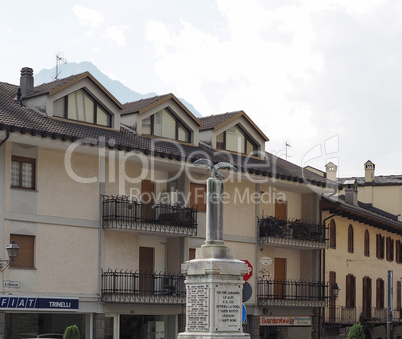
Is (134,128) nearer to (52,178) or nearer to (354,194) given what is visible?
(52,178)

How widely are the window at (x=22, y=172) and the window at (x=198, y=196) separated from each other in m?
8.32

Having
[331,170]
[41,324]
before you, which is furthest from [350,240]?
[41,324]

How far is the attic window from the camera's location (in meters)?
35.6

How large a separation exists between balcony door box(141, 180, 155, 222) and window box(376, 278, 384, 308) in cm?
2124

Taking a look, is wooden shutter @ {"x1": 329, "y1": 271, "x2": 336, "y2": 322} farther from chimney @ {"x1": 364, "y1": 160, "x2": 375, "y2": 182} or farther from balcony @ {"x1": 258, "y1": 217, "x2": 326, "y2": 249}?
chimney @ {"x1": 364, "y1": 160, "x2": 375, "y2": 182}

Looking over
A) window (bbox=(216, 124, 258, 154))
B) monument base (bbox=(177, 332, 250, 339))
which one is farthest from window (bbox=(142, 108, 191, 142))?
monument base (bbox=(177, 332, 250, 339))

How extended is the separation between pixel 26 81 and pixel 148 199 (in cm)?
672

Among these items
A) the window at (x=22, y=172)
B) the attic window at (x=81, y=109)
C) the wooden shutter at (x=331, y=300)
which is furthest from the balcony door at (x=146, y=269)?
the wooden shutter at (x=331, y=300)

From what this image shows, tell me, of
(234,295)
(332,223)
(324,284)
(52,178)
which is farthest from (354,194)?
(234,295)

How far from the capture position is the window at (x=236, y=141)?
139 feet

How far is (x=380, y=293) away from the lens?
54844mm

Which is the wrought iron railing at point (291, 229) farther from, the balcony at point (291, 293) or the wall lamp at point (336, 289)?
the wall lamp at point (336, 289)

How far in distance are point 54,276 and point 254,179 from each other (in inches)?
451

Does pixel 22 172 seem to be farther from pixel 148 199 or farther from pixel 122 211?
pixel 148 199
